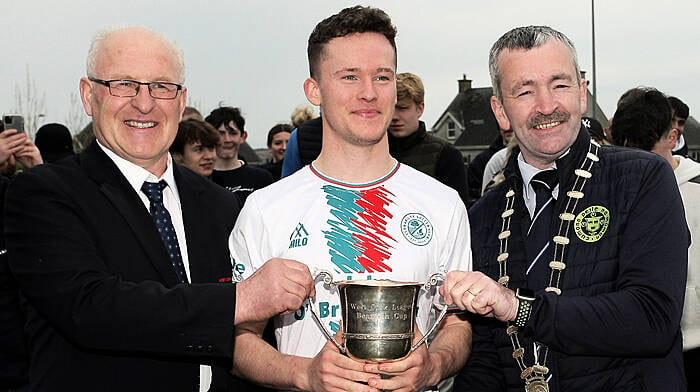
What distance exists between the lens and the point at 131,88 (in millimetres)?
3979

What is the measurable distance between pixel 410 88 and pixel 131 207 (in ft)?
12.0

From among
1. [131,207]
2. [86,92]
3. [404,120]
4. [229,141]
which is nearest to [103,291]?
[131,207]

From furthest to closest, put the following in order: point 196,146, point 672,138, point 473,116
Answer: point 473,116 → point 196,146 → point 672,138

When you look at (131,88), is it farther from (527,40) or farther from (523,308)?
(523,308)

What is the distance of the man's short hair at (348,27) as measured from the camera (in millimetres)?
3891

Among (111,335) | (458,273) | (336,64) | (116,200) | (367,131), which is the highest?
(336,64)

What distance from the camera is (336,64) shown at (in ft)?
12.7

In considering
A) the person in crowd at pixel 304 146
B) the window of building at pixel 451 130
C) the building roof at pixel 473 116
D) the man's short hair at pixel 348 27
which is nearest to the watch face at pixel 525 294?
the man's short hair at pixel 348 27

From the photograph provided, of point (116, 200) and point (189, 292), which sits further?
point (116, 200)

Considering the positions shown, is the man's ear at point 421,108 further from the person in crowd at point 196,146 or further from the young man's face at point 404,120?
the person in crowd at point 196,146

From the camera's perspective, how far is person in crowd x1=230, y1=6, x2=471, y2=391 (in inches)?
144

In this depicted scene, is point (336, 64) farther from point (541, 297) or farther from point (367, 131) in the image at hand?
point (541, 297)

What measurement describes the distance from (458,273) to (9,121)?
18.4ft

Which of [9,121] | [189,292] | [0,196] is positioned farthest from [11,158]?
[189,292]
